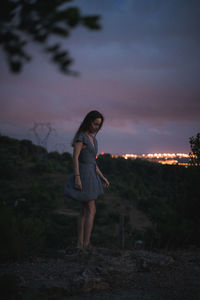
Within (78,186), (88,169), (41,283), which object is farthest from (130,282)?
(88,169)

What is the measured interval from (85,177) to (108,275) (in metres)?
1.23

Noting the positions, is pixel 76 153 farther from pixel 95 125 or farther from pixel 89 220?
pixel 89 220

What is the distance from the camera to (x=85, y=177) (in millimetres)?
3107

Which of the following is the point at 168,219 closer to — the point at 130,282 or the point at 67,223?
the point at 130,282

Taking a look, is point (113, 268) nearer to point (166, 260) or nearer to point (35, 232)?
point (166, 260)

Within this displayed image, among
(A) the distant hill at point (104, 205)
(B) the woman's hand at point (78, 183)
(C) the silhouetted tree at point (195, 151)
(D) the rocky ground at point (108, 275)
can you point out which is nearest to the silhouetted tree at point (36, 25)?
(A) the distant hill at point (104, 205)

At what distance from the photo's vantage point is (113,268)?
242 centimetres

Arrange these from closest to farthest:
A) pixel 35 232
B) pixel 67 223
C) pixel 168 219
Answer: pixel 35 232, pixel 168 219, pixel 67 223

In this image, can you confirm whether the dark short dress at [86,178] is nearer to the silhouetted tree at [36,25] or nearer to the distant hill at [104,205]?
the distant hill at [104,205]

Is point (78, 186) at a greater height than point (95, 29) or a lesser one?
lesser

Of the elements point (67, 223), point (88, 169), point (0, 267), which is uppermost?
point (88, 169)

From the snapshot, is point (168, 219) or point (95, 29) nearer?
point (95, 29)

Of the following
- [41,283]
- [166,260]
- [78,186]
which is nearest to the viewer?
[41,283]

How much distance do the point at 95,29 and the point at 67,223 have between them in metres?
10.9
